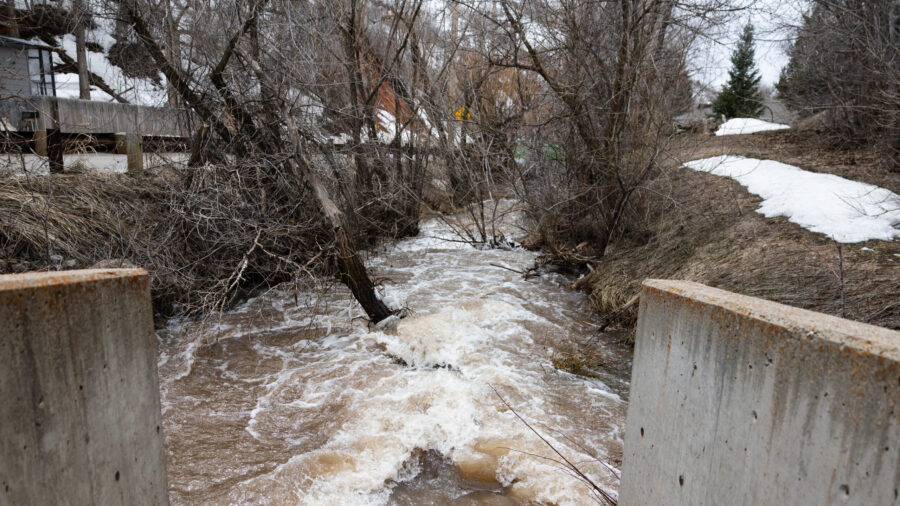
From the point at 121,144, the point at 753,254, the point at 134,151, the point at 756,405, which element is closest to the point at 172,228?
the point at 134,151

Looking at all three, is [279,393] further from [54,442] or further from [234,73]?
[234,73]

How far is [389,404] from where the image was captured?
5020 millimetres

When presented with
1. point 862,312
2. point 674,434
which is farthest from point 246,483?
point 862,312

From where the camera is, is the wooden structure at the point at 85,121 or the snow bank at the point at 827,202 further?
the wooden structure at the point at 85,121

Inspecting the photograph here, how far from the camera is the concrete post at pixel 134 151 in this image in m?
8.30

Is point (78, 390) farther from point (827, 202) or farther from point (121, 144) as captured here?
point (121, 144)

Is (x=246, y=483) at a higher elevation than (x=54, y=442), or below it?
below

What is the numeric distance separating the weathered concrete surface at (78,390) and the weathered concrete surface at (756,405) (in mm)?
2194

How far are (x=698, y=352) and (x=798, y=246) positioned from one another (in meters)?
5.17

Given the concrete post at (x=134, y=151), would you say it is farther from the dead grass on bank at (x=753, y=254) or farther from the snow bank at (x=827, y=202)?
the snow bank at (x=827, y=202)

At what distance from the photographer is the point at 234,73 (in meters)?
7.69

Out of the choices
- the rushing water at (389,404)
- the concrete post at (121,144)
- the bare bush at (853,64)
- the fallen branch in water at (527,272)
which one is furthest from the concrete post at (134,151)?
the bare bush at (853,64)

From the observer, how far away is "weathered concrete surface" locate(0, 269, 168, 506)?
5.50 ft

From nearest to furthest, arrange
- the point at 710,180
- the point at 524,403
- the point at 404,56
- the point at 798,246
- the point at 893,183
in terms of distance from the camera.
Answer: the point at 524,403, the point at 798,246, the point at 893,183, the point at 710,180, the point at 404,56
